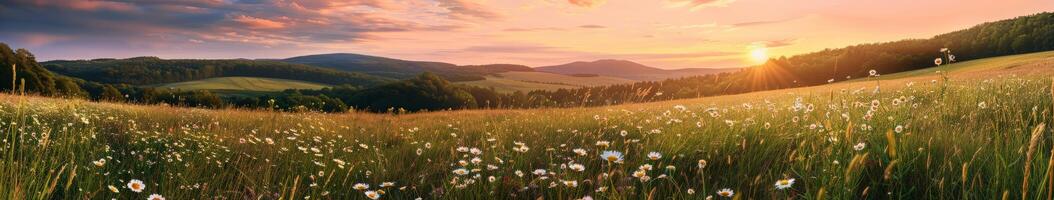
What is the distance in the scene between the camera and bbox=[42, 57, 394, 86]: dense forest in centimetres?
14100

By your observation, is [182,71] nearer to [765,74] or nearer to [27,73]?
[27,73]

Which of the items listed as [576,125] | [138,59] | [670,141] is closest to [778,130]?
[670,141]

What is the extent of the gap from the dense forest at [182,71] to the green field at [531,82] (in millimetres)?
30353

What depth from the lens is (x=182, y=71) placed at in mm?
156500

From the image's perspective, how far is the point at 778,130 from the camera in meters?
4.95

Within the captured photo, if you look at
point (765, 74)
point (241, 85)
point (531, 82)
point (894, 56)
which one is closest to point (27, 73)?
point (765, 74)

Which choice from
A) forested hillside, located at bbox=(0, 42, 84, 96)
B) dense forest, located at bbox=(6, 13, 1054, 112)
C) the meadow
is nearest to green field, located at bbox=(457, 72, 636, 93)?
dense forest, located at bbox=(6, 13, 1054, 112)

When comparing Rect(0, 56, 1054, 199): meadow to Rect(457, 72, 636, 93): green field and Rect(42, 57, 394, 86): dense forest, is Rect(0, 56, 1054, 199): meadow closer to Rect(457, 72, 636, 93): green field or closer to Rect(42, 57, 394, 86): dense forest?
Rect(457, 72, 636, 93): green field

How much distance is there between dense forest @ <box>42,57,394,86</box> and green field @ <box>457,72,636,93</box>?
1195 inches

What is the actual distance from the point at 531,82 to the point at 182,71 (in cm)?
9340

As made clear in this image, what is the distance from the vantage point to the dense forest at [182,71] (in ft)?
463

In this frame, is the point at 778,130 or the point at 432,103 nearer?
the point at 778,130

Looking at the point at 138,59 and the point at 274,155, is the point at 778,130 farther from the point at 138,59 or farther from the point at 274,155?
the point at 138,59

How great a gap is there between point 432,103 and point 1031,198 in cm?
8661
